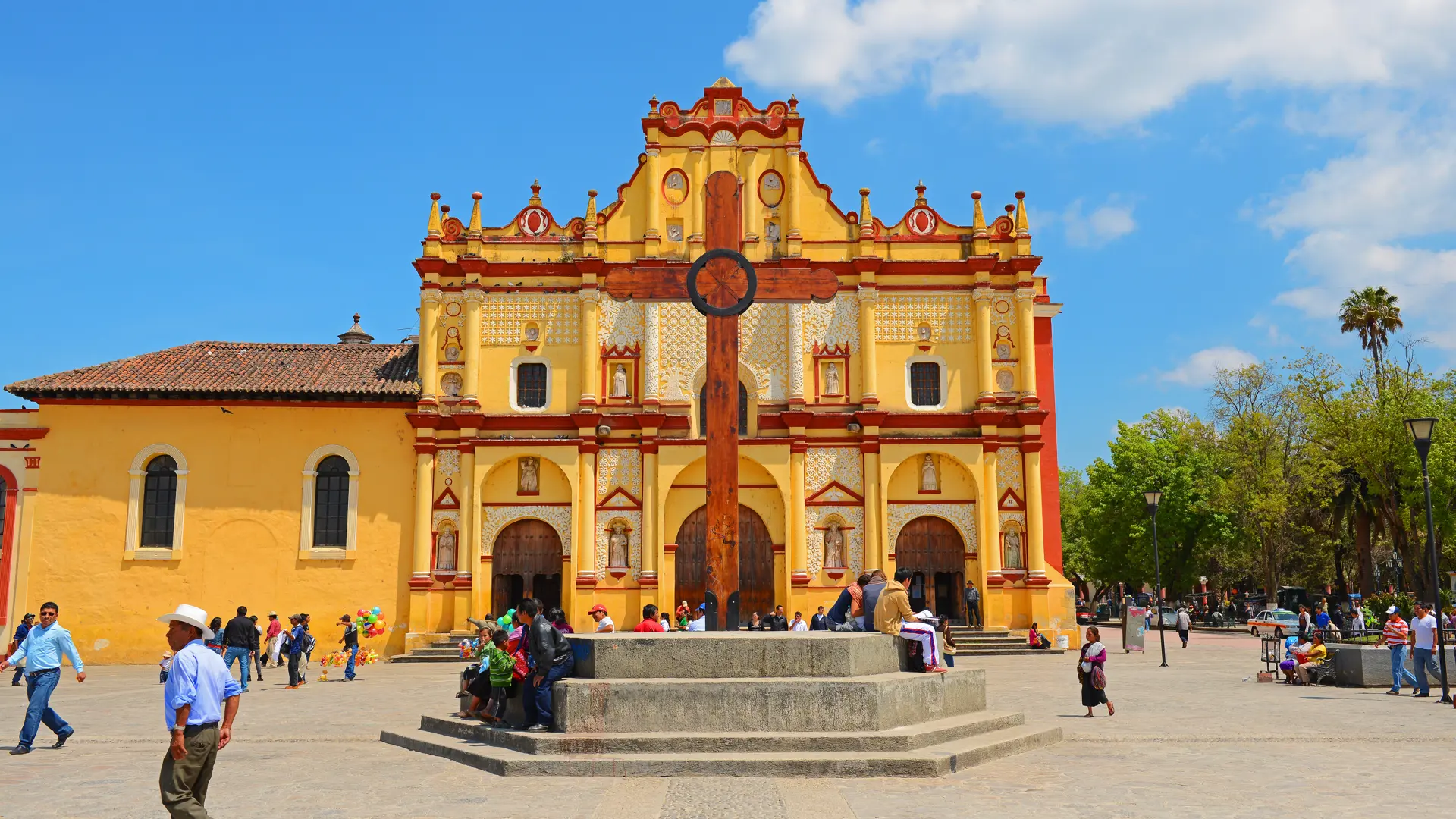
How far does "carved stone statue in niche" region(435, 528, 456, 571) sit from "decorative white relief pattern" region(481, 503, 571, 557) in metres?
0.85

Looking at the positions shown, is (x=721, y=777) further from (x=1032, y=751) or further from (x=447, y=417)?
(x=447, y=417)

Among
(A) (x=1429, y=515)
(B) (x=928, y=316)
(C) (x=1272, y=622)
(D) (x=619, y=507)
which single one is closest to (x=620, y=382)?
(D) (x=619, y=507)

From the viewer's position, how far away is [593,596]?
29859 mm

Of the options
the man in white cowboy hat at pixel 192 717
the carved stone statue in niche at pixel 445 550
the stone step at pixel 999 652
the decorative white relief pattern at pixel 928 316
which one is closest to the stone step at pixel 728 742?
the man in white cowboy hat at pixel 192 717

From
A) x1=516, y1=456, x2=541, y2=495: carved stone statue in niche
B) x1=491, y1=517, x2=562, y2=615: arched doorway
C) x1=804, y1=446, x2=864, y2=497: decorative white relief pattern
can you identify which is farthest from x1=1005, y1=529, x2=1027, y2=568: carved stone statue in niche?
x1=516, y1=456, x2=541, y2=495: carved stone statue in niche

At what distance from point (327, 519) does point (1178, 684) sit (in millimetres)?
21132

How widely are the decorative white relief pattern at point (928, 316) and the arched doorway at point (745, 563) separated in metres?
6.31

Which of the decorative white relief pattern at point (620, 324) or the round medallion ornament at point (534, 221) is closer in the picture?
the decorative white relief pattern at point (620, 324)

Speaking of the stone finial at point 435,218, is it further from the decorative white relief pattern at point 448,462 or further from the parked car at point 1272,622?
the parked car at point 1272,622

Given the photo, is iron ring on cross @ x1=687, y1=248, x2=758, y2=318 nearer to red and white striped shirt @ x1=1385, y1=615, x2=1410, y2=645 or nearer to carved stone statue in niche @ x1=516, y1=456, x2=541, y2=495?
red and white striped shirt @ x1=1385, y1=615, x2=1410, y2=645

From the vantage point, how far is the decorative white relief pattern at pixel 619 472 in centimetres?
3058

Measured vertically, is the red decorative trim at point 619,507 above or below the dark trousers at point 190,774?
above

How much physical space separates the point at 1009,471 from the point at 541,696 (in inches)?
855

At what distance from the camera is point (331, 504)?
30203mm
